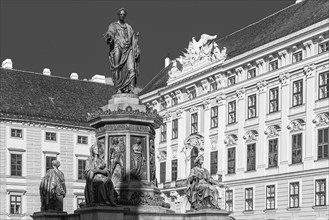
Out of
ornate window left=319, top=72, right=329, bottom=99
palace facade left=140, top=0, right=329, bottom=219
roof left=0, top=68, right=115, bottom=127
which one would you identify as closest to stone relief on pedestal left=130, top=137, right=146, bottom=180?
palace facade left=140, top=0, right=329, bottom=219

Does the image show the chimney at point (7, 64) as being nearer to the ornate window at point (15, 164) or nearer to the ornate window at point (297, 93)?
the ornate window at point (15, 164)

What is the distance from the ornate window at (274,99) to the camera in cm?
4597

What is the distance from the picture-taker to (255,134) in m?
47.8

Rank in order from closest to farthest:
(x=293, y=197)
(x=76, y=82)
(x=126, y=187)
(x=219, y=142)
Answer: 1. (x=126, y=187)
2. (x=293, y=197)
3. (x=219, y=142)
4. (x=76, y=82)

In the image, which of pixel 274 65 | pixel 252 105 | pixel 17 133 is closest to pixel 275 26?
pixel 274 65

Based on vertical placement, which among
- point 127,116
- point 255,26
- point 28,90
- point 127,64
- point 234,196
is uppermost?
point 255,26

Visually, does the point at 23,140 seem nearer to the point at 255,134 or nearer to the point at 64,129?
the point at 64,129

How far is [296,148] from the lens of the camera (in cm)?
4381

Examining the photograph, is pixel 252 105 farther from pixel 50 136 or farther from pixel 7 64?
pixel 7 64

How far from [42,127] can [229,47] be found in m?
16.7

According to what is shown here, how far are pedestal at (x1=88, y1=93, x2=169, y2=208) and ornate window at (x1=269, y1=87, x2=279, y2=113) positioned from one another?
27290mm

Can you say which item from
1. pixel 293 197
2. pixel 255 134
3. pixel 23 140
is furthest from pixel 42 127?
pixel 293 197

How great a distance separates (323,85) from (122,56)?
24489 mm

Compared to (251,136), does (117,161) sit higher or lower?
lower
